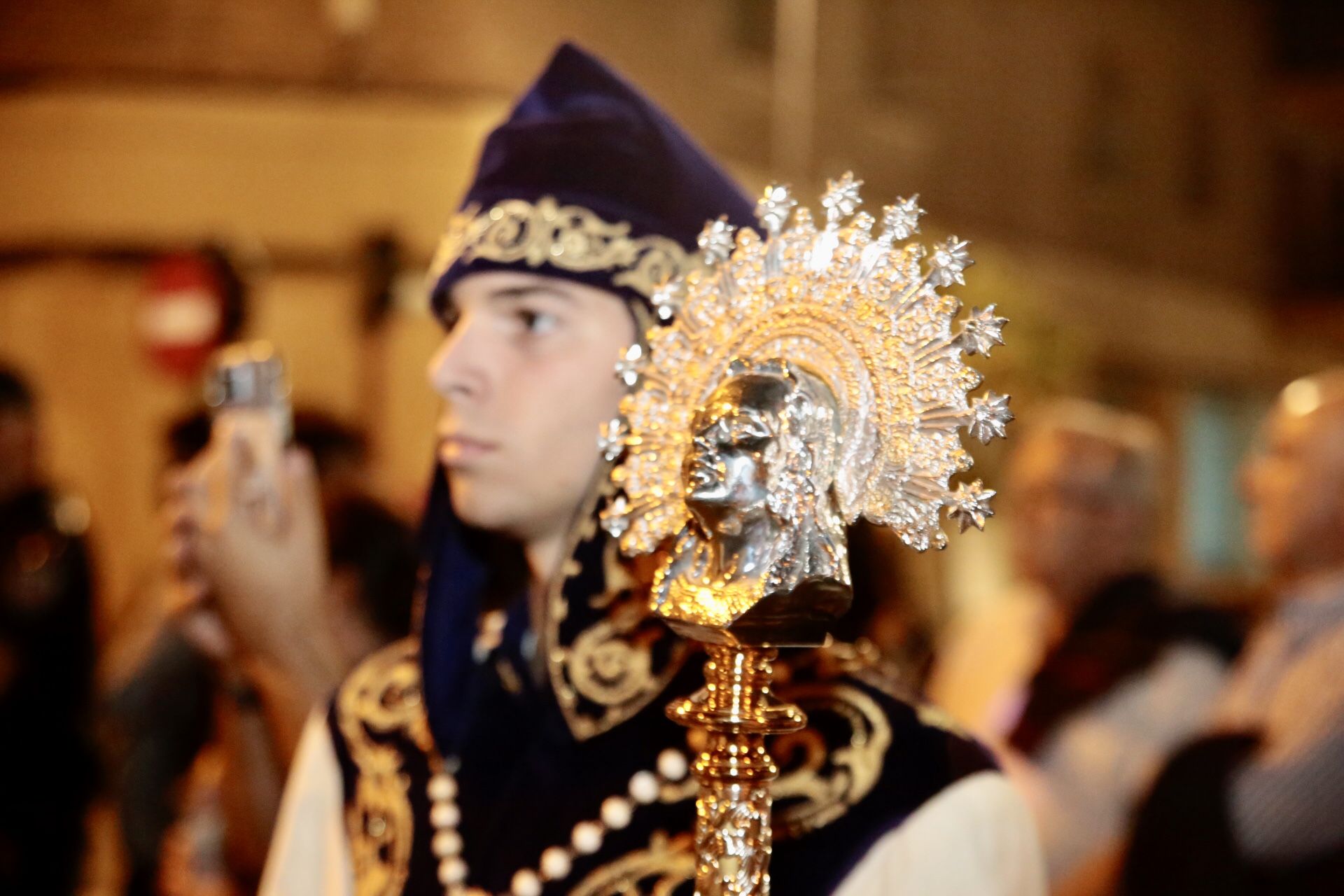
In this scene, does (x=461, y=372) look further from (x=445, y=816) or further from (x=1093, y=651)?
(x=1093, y=651)

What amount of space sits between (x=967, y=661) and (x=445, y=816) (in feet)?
9.39

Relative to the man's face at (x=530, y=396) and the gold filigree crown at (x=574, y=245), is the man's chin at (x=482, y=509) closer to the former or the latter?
the man's face at (x=530, y=396)

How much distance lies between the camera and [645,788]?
5.23ft

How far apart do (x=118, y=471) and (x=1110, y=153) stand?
9.19 metres

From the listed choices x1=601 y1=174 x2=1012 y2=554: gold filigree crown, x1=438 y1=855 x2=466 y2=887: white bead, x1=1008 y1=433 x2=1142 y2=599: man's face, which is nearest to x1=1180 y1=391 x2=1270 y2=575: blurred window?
x1=1008 y1=433 x2=1142 y2=599: man's face

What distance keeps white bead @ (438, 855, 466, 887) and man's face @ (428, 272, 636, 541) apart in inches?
15.3

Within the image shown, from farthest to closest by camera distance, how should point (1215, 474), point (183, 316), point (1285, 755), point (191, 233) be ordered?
point (1215, 474), point (191, 233), point (183, 316), point (1285, 755)

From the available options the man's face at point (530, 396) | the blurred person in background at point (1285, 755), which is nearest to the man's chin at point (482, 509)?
the man's face at point (530, 396)

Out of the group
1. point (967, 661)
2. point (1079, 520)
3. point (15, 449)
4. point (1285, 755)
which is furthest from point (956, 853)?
point (15, 449)

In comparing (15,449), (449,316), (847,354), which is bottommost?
(847,354)

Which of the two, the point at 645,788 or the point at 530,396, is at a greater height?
the point at 530,396

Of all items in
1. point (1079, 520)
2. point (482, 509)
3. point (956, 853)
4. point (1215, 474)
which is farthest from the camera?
point (1215, 474)

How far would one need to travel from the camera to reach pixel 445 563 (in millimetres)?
1924

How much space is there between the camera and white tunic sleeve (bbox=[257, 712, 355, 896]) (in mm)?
1862
